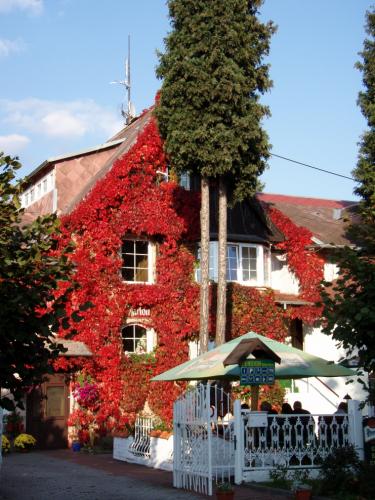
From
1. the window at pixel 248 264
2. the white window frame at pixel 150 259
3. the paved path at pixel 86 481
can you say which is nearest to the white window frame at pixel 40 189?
the white window frame at pixel 150 259

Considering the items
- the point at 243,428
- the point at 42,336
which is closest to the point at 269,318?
the point at 243,428

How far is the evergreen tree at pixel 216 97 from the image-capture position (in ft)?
78.4

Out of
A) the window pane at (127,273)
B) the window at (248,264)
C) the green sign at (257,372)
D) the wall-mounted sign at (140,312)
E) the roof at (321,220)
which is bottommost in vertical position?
the green sign at (257,372)

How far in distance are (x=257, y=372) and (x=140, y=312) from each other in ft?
38.6

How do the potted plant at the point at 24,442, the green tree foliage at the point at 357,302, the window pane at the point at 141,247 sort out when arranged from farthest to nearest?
the window pane at the point at 141,247 < the potted plant at the point at 24,442 < the green tree foliage at the point at 357,302

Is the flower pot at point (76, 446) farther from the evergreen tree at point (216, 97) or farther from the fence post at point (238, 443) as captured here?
the fence post at point (238, 443)

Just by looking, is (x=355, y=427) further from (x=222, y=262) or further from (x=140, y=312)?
(x=140, y=312)

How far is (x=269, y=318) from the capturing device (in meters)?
28.7

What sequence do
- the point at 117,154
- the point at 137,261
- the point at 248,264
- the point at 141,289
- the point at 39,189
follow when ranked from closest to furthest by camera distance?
the point at 141,289 → the point at 137,261 → the point at 117,154 → the point at 248,264 → the point at 39,189

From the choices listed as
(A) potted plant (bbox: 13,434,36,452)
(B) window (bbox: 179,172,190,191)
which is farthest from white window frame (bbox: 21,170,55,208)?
(A) potted plant (bbox: 13,434,36,452)

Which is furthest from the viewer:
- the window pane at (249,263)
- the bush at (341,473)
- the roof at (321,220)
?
the roof at (321,220)

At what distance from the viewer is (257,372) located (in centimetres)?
1572

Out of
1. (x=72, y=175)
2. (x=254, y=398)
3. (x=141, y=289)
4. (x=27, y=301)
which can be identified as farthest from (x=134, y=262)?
(x=27, y=301)

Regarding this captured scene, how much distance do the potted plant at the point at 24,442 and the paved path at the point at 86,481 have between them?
130 cm
